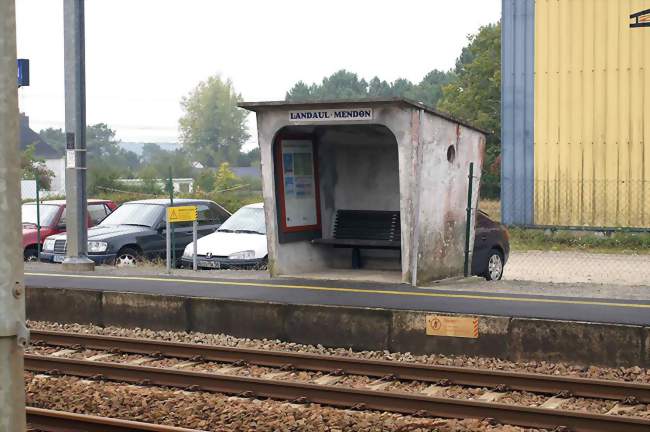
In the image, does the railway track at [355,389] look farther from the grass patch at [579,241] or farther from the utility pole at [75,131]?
the grass patch at [579,241]

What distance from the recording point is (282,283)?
14148mm

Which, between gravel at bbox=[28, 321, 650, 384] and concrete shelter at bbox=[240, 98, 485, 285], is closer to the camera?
gravel at bbox=[28, 321, 650, 384]

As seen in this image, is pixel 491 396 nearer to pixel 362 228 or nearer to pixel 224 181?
pixel 362 228

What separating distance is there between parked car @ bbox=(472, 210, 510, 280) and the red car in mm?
9099

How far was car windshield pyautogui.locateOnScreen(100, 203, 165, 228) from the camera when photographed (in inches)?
762

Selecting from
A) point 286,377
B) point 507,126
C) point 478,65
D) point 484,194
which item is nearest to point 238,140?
point 478,65

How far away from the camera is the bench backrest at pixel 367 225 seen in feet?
51.1

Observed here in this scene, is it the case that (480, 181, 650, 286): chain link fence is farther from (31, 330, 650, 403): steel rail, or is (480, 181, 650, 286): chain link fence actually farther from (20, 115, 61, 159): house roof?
(20, 115, 61, 159): house roof

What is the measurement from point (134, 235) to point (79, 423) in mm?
11309

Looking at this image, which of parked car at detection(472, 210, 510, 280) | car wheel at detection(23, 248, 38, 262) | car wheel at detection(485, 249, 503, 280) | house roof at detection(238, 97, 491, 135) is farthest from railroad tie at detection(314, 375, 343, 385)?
car wheel at detection(23, 248, 38, 262)

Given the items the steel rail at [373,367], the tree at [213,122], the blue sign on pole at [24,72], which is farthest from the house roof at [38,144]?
the steel rail at [373,367]

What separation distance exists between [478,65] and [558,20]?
34.6 meters

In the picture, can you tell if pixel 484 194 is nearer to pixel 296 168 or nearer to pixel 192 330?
pixel 296 168

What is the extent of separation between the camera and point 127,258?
→ 18719 mm
